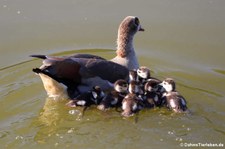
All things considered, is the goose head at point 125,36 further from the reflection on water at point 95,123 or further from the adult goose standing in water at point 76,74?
the reflection on water at point 95,123

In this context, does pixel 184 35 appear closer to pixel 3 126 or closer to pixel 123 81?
pixel 123 81

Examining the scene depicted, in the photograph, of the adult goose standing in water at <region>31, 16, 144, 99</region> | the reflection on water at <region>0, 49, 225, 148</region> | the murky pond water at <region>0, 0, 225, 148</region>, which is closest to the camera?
the reflection on water at <region>0, 49, 225, 148</region>

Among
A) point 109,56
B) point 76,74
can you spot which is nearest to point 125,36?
point 109,56

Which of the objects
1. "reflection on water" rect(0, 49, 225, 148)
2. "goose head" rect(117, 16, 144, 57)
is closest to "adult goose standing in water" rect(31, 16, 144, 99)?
"reflection on water" rect(0, 49, 225, 148)

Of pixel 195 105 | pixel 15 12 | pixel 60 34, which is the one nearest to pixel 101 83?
pixel 195 105

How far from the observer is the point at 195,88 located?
8.48 metres

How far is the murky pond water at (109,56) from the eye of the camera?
7.05 meters

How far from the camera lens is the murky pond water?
705cm

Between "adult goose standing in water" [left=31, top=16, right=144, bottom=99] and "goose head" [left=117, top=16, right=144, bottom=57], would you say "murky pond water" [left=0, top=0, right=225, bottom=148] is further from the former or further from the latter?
"goose head" [left=117, top=16, right=144, bottom=57]

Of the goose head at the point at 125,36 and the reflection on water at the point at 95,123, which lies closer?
the reflection on water at the point at 95,123

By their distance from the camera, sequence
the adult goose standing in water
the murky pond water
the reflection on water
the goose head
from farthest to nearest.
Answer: the goose head → the adult goose standing in water → the murky pond water → the reflection on water

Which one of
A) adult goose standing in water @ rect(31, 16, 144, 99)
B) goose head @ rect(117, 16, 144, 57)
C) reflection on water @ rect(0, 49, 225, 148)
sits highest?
goose head @ rect(117, 16, 144, 57)

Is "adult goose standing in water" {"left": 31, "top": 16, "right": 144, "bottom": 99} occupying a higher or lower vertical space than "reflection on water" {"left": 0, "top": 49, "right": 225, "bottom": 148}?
higher

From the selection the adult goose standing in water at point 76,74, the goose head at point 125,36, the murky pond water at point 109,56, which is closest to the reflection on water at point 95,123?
the murky pond water at point 109,56
